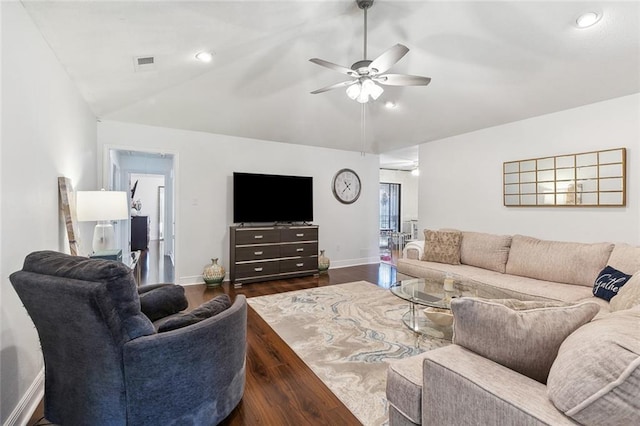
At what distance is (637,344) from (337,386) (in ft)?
5.46

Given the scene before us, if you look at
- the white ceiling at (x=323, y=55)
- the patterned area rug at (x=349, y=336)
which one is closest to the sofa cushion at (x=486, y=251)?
the patterned area rug at (x=349, y=336)

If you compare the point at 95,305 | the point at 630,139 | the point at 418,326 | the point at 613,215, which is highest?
the point at 630,139

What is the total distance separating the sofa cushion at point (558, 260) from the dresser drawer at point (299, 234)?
293cm

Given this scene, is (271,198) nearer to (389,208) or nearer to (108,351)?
(108,351)

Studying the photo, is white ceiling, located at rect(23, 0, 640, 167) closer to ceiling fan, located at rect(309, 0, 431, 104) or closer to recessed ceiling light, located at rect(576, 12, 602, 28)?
recessed ceiling light, located at rect(576, 12, 602, 28)

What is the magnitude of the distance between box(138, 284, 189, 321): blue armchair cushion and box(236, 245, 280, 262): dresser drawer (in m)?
2.27

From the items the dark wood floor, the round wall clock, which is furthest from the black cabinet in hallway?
the dark wood floor

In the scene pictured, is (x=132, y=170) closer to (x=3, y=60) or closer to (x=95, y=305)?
(x=3, y=60)

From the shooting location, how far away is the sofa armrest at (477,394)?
83cm

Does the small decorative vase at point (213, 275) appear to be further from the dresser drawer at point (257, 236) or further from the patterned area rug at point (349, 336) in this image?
the patterned area rug at point (349, 336)

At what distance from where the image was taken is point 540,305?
46.1 inches

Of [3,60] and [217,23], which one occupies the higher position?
[217,23]

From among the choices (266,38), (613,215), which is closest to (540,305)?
(266,38)

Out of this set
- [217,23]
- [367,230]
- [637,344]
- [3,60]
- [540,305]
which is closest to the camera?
[637,344]
